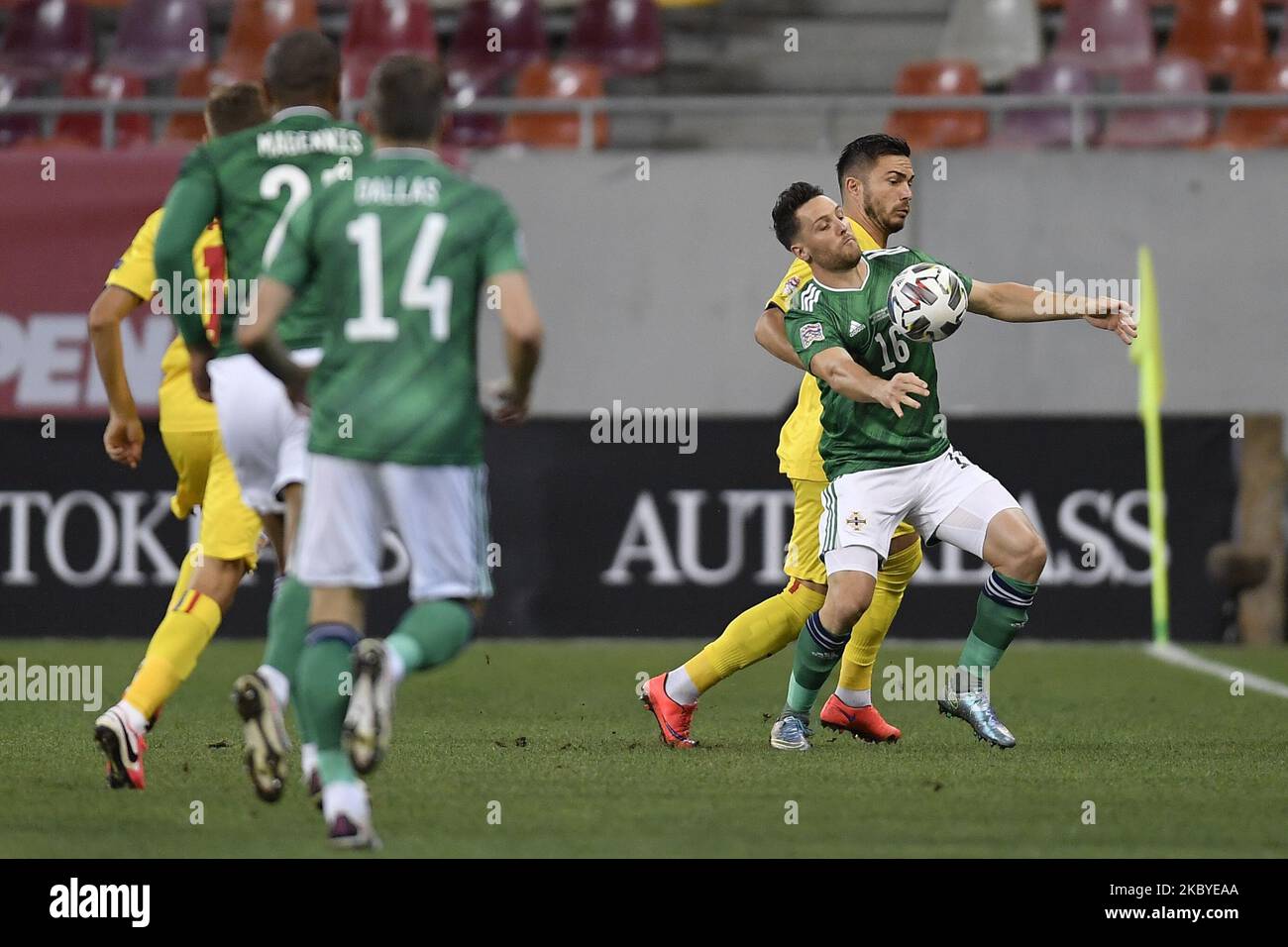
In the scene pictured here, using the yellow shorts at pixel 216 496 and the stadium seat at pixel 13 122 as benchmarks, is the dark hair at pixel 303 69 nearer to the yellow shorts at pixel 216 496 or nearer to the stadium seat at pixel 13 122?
the yellow shorts at pixel 216 496

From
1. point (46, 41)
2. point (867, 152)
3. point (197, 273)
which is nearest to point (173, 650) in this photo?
point (197, 273)

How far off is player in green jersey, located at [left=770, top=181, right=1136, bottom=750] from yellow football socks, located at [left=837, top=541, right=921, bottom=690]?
0.35m

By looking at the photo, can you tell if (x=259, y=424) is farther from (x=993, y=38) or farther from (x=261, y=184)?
(x=993, y=38)

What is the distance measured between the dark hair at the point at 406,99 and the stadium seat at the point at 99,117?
9.28 m

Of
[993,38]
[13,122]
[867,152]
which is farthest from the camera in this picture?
[993,38]

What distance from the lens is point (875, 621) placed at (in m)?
7.20

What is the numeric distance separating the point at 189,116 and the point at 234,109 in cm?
852

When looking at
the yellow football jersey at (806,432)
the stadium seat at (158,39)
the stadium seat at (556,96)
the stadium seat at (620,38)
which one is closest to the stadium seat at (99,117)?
the stadium seat at (158,39)

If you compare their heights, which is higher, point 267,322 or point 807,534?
point 267,322

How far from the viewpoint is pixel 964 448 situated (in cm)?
1150
